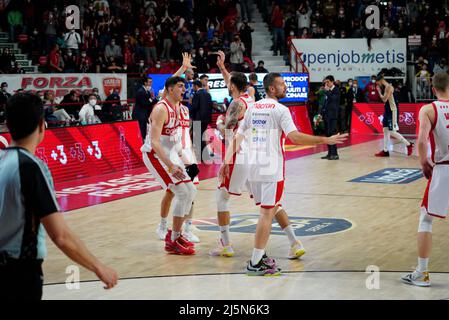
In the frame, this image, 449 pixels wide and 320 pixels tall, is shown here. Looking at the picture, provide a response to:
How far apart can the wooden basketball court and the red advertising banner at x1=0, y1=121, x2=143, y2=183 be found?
249 cm

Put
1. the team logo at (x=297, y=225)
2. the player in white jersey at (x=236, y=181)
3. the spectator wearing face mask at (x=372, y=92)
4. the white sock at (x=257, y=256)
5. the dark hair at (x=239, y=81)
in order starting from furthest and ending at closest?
the spectator wearing face mask at (x=372, y=92), the team logo at (x=297, y=225), the dark hair at (x=239, y=81), the player in white jersey at (x=236, y=181), the white sock at (x=257, y=256)

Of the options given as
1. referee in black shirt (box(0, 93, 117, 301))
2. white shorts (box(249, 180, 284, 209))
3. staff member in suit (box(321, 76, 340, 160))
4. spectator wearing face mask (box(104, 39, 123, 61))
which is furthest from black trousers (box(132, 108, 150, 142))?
referee in black shirt (box(0, 93, 117, 301))

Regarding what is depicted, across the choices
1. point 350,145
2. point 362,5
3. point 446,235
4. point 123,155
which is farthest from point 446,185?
point 362,5

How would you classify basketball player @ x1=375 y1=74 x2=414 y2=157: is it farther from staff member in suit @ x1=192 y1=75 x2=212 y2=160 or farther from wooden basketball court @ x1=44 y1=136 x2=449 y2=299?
wooden basketball court @ x1=44 y1=136 x2=449 y2=299

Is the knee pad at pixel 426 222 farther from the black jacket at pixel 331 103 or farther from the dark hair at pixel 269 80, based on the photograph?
the black jacket at pixel 331 103

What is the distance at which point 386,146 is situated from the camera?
61.3 ft

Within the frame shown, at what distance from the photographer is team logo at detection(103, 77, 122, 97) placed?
22125 millimetres

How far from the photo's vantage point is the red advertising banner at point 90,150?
47.8ft

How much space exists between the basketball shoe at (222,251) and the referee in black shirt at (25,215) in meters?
4.37

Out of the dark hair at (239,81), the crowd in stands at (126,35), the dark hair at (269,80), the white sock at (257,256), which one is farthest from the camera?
the crowd in stands at (126,35)

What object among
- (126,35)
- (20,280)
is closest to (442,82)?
(20,280)

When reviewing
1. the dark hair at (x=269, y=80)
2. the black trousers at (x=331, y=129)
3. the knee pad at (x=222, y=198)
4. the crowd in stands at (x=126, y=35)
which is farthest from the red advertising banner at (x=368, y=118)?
the dark hair at (x=269, y=80)

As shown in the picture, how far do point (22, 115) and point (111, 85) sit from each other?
18326mm
